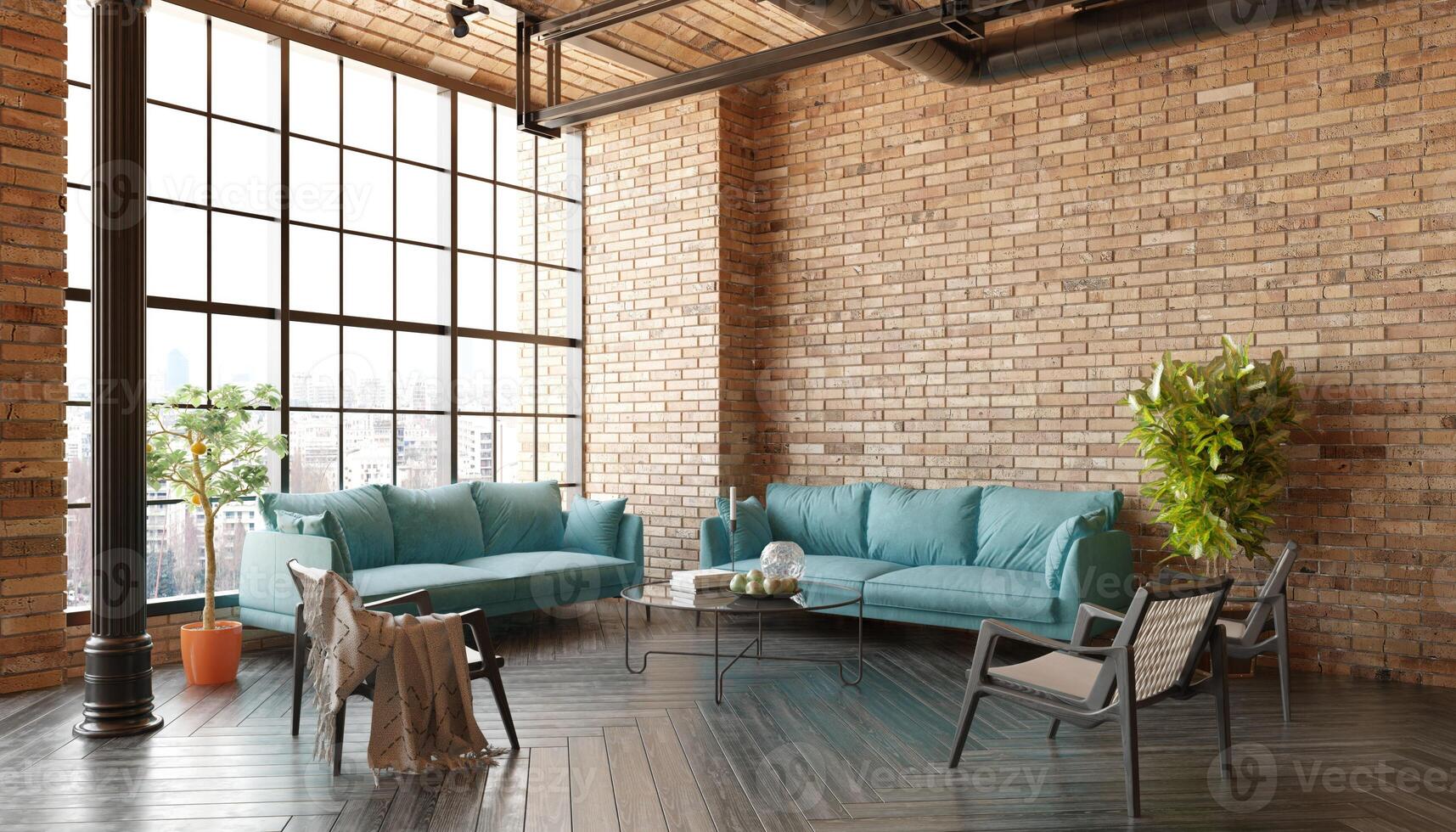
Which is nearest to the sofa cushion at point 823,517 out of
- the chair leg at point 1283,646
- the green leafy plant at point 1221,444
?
the green leafy plant at point 1221,444

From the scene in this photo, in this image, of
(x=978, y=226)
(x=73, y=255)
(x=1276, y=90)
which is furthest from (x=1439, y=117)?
(x=73, y=255)

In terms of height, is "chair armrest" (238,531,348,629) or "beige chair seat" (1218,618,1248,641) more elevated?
"chair armrest" (238,531,348,629)

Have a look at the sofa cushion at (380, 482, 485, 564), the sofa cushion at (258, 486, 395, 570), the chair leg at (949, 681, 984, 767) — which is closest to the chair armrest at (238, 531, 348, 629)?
the sofa cushion at (258, 486, 395, 570)

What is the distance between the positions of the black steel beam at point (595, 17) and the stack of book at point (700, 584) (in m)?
2.94

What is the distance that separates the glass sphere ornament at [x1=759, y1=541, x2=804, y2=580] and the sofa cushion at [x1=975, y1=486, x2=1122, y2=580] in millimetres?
1416

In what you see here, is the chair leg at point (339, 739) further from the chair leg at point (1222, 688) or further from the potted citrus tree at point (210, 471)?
the chair leg at point (1222, 688)

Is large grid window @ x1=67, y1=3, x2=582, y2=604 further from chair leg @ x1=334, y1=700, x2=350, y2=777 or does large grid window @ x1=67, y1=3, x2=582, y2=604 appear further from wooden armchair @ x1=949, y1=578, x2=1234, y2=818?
wooden armchair @ x1=949, y1=578, x2=1234, y2=818

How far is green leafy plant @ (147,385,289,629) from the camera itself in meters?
5.10

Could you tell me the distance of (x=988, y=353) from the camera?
263 inches

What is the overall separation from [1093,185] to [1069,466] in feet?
5.46

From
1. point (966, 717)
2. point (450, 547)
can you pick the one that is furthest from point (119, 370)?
point (966, 717)

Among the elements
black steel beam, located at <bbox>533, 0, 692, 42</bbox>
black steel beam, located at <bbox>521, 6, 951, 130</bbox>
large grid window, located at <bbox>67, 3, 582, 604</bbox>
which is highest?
black steel beam, located at <bbox>533, 0, 692, 42</bbox>

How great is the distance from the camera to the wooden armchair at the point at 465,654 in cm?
393

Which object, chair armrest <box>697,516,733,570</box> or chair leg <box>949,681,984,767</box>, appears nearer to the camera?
chair leg <box>949,681,984,767</box>
